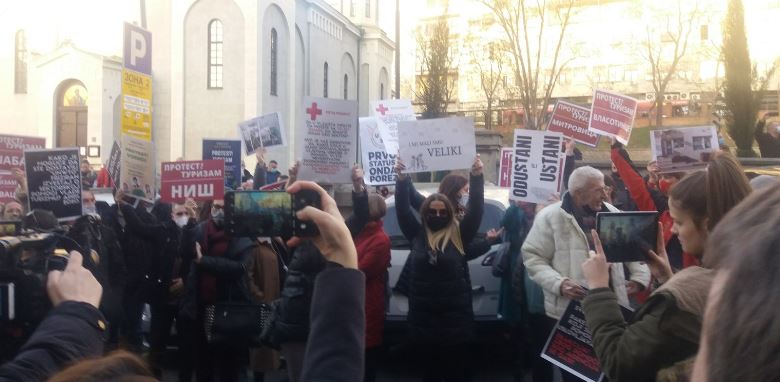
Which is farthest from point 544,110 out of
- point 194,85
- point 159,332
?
point 159,332

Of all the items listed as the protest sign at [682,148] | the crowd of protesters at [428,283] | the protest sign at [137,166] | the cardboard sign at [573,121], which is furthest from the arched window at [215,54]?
the protest sign at [682,148]

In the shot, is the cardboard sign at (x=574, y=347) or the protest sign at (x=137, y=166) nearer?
the cardboard sign at (x=574, y=347)

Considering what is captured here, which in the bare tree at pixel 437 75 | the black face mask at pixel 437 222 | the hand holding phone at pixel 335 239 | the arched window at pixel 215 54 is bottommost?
the black face mask at pixel 437 222

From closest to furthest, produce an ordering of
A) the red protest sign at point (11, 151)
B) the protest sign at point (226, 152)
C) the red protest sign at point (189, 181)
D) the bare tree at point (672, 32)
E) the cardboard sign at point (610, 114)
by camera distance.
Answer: the red protest sign at point (189, 181)
the red protest sign at point (11, 151)
the cardboard sign at point (610, 114)
the protest sign at point (226, 152)
the bare tree at point (672, 32)

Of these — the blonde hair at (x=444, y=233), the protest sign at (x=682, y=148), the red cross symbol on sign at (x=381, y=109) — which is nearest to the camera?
the blonde hair at (x=444, y=233)

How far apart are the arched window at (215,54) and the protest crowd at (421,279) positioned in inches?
1006

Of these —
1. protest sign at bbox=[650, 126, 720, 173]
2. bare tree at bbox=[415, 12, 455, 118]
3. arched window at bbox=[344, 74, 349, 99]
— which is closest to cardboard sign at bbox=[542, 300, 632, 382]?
protest sign at bbox=[650, 126, 720, 173]

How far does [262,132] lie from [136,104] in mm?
4242

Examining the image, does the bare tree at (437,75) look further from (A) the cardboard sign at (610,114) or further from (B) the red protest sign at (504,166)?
(A) the cardboard sign at (610,114)

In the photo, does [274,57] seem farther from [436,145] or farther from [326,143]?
[436,145]

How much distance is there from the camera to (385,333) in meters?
7.64

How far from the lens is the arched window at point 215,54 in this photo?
35.3 meters

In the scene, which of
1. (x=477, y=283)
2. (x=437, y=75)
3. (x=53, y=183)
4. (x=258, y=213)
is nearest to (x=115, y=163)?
(x=53, y=183)

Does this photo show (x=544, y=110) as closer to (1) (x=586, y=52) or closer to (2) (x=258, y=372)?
(1) (x=586, y=52)
